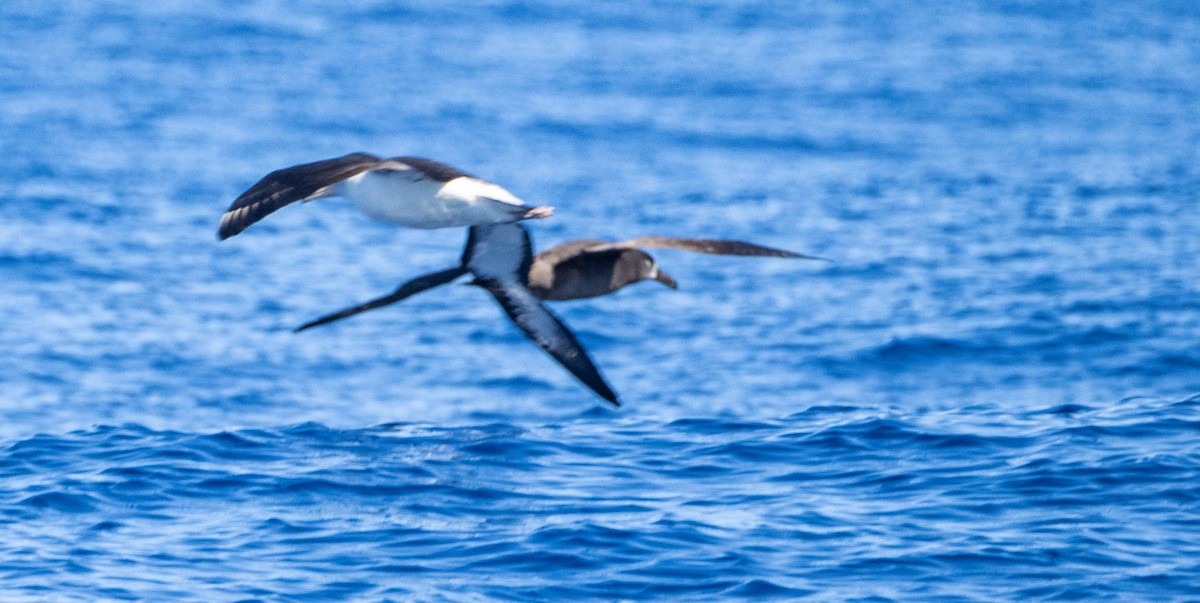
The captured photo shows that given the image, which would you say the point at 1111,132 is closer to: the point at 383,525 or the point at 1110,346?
the point at 1110,346

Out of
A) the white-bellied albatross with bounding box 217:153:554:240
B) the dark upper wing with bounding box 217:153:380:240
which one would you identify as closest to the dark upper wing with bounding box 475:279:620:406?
the white-bellied albatross with bounding box 217:153:554:240

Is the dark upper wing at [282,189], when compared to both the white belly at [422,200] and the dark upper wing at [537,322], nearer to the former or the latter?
the white belly at [422,200]

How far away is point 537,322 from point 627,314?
1080cm

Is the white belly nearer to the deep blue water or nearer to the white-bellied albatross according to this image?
Answer: the white-bellied albatross

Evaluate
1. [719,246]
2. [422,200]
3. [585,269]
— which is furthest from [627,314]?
[422,200]

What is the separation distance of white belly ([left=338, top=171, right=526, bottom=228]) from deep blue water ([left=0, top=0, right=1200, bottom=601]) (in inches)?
73.0

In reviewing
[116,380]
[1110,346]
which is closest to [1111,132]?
[1110,346]

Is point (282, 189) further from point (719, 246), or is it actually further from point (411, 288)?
point (719, 246)

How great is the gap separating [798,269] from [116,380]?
10295 millimetres

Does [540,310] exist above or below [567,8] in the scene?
below

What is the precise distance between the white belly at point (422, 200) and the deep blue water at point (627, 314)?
1.85 m

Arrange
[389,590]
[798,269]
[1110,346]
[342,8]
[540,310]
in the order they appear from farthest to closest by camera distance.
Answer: [342,8] → [798,269] → [1110,346] → [540,310] → [389,590]

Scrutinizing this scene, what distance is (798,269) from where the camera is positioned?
81.8ft

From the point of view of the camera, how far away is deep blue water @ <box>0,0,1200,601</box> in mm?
10078
